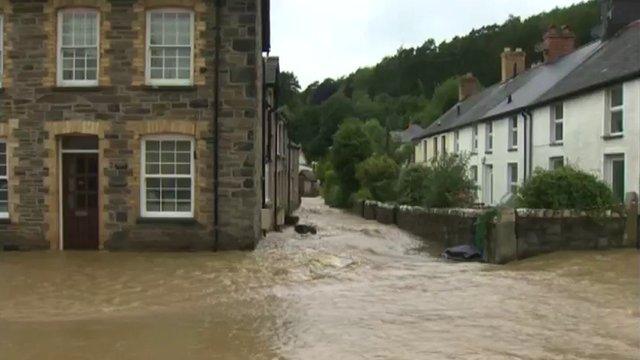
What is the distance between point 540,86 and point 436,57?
102440 mm

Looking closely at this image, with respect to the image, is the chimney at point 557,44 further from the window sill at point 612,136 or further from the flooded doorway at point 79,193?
the flooded doorway at point 79,193

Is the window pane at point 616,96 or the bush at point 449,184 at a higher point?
the window pane at point 616,96

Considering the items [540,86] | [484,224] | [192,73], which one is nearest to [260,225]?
[192,73]

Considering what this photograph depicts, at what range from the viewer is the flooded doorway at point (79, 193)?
17.9 m

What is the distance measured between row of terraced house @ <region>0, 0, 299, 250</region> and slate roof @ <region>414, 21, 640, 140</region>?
11.5 meters

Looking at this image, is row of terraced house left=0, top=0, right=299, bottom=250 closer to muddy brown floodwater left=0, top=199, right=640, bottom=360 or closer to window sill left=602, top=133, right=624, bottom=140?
muddy brown floodwater left=0, top=199, right=640, bottom=360

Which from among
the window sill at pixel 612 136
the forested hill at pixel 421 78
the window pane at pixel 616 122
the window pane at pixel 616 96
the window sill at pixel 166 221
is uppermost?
the forested hill at pixel 421 78

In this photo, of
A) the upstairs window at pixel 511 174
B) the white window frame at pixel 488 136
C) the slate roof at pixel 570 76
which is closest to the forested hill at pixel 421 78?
the slate roof at pixel 570 76

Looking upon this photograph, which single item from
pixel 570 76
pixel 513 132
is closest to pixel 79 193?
pixel 570 76

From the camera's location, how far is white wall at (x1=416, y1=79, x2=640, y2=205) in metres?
19.6

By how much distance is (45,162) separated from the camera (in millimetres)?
17672

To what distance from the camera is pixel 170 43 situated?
17.9 metres

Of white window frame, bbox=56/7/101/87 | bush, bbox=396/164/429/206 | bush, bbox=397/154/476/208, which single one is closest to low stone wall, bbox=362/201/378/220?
bush, bbox=396/164/429/206

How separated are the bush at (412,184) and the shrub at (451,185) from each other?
150 inches
